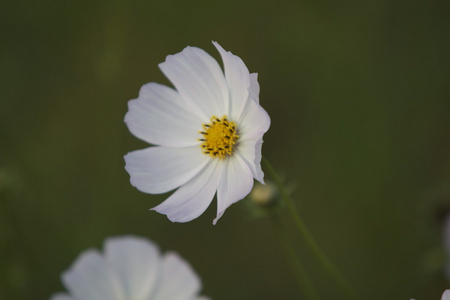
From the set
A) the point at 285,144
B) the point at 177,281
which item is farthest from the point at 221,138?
the point at 285,144

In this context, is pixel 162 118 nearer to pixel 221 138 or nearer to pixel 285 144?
pixel 221 138

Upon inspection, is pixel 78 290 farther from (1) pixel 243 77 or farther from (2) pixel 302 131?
(2) pixel 302 131

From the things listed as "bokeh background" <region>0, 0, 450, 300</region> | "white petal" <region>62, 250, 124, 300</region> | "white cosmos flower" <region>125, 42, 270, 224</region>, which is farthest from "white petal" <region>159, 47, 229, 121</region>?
"bokeh background" <region>0, 0, 450, 300</region>

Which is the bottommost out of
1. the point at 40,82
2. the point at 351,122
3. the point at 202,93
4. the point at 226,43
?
the point at 202,93

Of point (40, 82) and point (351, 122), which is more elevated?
point (40, 82)

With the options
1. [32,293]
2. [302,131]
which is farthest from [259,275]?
[32,293]
